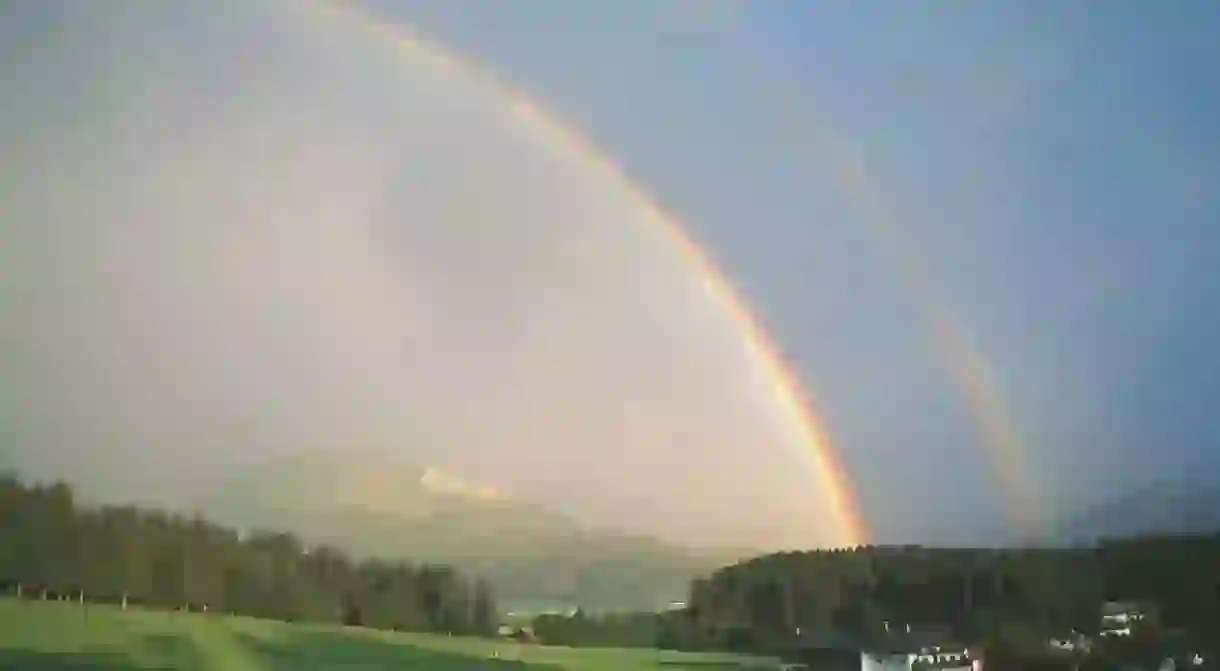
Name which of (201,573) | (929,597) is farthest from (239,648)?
(929,597)

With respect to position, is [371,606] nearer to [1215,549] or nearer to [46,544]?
[46,544]

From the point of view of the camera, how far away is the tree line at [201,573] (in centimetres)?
1848

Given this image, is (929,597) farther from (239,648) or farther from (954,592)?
(239,648)

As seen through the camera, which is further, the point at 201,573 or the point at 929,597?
the point at 929,597

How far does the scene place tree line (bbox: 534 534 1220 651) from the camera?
65.2 feet

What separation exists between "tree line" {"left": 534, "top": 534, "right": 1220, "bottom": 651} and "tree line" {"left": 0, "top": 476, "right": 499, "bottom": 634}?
2.25 meters

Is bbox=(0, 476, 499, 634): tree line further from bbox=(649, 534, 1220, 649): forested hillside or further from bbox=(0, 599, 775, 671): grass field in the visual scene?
bbox=(649, 534, 1220, 649): forested hillside

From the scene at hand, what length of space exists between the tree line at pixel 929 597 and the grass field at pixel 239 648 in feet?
2.92

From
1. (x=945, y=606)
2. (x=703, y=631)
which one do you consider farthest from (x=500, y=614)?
(x=945, y=606)

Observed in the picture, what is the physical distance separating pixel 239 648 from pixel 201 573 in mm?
2584

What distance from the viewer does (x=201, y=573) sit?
65.6 ft

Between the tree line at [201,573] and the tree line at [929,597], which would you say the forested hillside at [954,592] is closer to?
the tree line at [929,597]

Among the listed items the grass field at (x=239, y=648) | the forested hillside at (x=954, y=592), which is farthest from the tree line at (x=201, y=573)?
the forested hillside at (x=954, y=592)

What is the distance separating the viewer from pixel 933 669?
2059 centimetres
